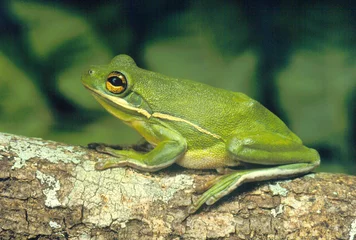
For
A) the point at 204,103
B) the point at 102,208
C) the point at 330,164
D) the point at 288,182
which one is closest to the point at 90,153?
the point at 102,208

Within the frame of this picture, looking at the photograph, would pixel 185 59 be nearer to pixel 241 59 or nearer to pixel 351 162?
pixel 241 59

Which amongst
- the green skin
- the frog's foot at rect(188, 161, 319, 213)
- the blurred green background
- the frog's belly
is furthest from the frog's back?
the blurred green background

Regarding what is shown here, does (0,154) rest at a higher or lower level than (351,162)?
lower

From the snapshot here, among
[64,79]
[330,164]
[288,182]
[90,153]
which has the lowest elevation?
[288,182]

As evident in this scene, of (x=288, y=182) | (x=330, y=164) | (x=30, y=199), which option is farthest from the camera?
(x=330, y=164)

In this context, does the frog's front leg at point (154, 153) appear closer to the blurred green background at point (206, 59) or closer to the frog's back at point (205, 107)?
the frog's back at point (205, 107)

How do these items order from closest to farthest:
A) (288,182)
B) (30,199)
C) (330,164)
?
(30,199), (288,182), (330,164)

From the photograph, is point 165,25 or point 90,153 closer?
point 90,153

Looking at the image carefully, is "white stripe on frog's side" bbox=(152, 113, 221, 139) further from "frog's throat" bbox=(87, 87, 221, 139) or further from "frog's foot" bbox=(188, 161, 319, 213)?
"frog's foot" bbox=(188, 161, 319, 213)
